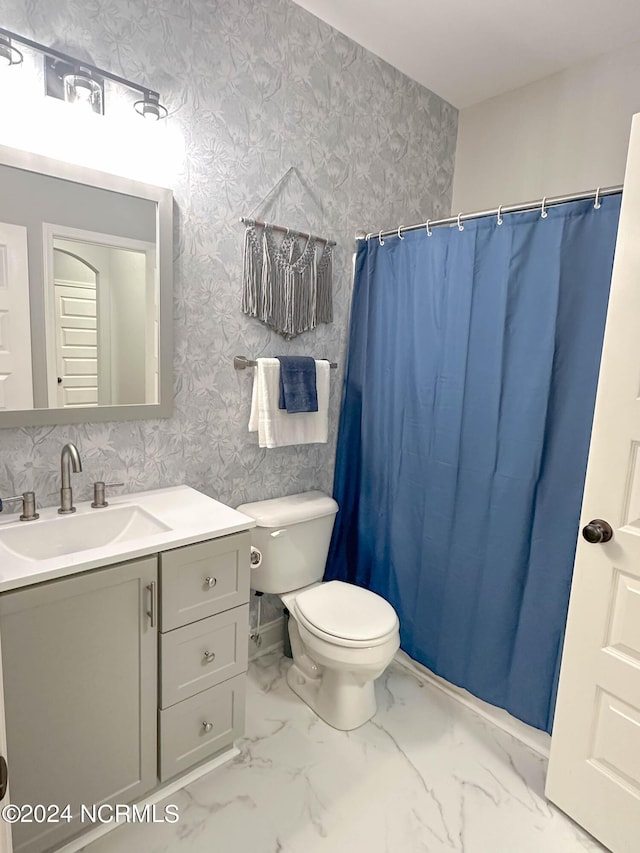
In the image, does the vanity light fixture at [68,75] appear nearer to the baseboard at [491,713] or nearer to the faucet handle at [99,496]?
the faucet handle at [99,496]

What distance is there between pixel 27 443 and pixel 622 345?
1.72 meters

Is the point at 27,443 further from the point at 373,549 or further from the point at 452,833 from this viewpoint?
the point at 452,833

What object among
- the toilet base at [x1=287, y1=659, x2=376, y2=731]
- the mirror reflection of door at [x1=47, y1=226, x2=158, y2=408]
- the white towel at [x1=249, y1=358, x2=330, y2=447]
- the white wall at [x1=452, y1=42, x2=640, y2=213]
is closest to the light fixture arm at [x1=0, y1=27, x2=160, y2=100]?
the mirror reflection of door at [x1=47, y1=226, x2=158, y2=408]

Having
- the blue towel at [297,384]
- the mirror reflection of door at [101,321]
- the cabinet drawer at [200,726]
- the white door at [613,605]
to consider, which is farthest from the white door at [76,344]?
the white door at [613,605]

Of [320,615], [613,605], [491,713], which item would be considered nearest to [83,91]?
[320,615]

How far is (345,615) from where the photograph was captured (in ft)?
6.14

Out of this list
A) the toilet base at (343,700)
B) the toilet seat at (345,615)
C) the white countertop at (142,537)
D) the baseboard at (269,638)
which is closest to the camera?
the white countertop at (142,537)

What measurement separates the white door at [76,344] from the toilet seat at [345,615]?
106 cm

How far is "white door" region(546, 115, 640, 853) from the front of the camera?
4.34ft

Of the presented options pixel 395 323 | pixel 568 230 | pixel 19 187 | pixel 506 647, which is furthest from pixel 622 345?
pixel 19 187

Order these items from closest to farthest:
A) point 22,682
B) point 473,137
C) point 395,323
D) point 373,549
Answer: point 22,682 → point 395,323 → point 373,549 → point 473,137

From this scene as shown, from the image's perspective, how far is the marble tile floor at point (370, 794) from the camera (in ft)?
4.74

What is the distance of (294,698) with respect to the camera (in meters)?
2.03

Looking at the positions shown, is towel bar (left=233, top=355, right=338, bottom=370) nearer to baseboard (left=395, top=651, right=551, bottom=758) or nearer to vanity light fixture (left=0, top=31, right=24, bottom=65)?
vanity light fixture (left=0, top=31, right=24, bottom=65)
